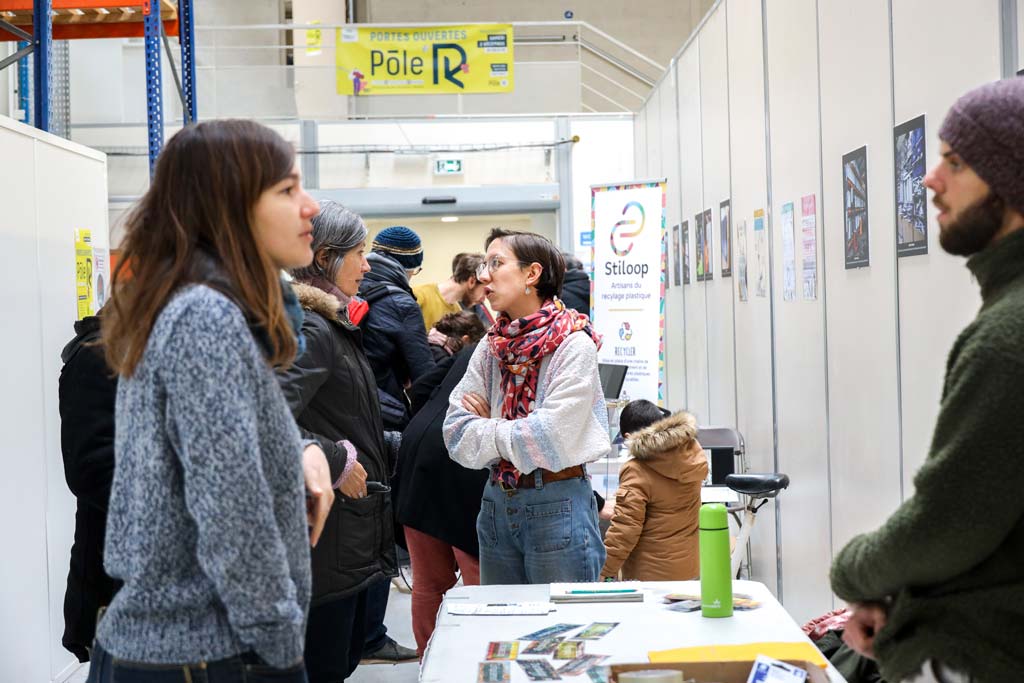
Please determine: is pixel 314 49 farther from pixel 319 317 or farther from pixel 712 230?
pixel 319 317

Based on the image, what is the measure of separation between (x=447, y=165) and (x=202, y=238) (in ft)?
31.5

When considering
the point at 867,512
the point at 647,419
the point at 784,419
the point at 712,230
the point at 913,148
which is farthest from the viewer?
the point at 712,230

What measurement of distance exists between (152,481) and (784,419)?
397 centimetres

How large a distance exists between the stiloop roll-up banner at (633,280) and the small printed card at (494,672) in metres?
4.91

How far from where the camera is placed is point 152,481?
Result: 1347mm

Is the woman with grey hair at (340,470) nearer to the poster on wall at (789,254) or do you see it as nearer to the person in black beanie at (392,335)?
the person in black beanie at (392,335)

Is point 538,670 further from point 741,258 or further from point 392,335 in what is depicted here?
point 741,258

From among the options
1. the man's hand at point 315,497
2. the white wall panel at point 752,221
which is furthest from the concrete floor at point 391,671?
the man's hand at point 315,497

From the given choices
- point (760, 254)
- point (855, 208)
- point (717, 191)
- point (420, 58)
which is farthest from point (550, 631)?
point (420, 58)

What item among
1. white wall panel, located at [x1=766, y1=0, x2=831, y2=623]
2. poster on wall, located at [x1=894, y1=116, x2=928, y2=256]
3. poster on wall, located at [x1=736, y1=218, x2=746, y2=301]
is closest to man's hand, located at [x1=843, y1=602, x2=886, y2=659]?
poster on wall, located at [x1=894, y1=116, x2=928, y2=256]

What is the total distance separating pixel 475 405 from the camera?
2.99m

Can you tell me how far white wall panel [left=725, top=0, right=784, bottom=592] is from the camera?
5316mm

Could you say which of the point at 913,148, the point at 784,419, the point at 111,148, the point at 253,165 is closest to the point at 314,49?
the point at 111,148

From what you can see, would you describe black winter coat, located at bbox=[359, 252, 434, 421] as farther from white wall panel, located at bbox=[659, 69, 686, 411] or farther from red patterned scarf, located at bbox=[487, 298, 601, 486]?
white wall panel, located at bbox=[659, 69, 686, 411]
